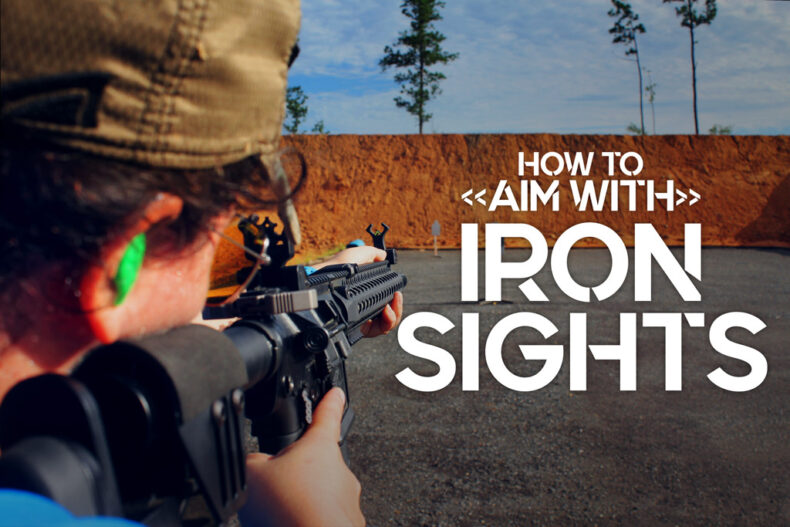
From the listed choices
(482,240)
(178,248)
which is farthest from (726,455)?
(482,240)

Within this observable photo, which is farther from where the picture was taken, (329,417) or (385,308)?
(385,308)

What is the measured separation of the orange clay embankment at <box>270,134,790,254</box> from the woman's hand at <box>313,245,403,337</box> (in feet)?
80.8

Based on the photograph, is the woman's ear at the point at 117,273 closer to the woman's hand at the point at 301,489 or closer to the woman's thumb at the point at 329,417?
the woman's hand at the point at 301,489

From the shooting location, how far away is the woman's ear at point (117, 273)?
2.70 ft

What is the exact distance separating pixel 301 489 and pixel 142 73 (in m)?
0.93

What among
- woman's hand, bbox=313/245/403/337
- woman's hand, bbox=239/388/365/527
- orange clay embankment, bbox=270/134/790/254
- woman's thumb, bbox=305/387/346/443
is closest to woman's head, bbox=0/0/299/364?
woman's hand, bbox=239/388/365/527

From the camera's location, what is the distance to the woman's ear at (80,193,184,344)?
2.70ft

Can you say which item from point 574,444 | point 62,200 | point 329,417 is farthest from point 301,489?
point 574,444

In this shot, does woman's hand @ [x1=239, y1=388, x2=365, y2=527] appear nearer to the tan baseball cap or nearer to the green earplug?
the green earplug

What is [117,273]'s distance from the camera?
852 millimetres

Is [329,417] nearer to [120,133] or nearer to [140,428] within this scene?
[140,428]

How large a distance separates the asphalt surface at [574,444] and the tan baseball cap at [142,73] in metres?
3.24

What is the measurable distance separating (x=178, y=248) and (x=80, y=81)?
29 centimetres

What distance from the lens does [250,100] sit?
936 mm
